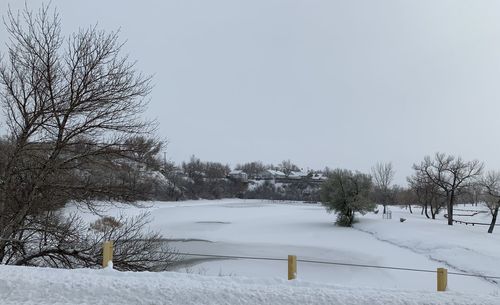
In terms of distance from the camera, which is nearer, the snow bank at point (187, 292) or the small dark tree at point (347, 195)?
the snow bank at point (187, 292)

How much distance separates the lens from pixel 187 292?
666 centimetres

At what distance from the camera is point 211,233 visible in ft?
124

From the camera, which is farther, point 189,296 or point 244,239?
point 244,239

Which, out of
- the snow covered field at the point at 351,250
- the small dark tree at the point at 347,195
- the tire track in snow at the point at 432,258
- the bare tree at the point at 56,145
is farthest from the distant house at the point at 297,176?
the bare tree at the point at 56,145

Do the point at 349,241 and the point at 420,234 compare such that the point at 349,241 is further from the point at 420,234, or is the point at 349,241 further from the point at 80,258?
the point at 80,258

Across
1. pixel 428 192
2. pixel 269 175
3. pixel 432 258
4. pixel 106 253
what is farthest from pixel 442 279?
pixel 269 175

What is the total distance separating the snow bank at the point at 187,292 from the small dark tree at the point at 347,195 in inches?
1563

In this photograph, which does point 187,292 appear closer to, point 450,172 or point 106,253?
point 106,253

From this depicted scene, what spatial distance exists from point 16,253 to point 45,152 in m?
2.91

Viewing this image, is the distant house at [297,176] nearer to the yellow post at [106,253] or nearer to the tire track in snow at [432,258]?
the tire track in snow at [432,258]

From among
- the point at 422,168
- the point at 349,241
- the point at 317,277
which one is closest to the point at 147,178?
the point at 317,277

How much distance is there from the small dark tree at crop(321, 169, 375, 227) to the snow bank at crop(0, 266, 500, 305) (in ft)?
130

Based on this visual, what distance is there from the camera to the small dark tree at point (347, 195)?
151 feet

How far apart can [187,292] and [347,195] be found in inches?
1633
